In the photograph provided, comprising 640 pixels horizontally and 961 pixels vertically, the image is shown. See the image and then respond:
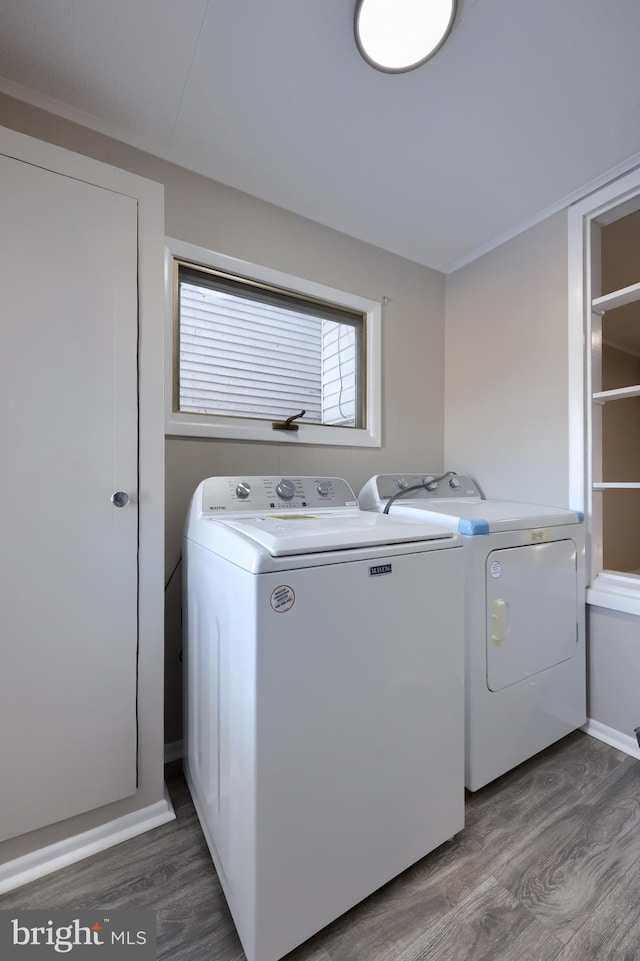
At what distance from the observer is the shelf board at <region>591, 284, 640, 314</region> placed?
1.65m

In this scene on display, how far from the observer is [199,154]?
159 centimetres

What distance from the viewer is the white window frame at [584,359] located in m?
1.77

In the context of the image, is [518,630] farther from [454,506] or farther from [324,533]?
[324,533]

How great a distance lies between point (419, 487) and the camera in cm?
199

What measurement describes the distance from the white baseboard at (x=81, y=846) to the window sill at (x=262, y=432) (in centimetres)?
127

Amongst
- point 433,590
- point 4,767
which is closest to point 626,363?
point 433,590

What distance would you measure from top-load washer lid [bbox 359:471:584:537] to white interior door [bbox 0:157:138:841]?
1037 mm

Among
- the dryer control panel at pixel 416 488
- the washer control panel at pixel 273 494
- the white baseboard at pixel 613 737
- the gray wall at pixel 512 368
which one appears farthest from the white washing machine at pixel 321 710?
the gray wall at pixel 512 368

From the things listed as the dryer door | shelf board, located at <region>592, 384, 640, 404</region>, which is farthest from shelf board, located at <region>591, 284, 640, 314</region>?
the dryer door

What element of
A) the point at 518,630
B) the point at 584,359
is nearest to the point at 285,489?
the point at 518,630

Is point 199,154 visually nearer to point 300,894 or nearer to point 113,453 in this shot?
point 113,453

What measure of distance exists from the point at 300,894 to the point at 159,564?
2.94 feet

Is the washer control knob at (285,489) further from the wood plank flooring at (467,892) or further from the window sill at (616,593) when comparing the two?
the window sill at (616,593)

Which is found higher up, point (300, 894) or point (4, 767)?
point (4, 767)
